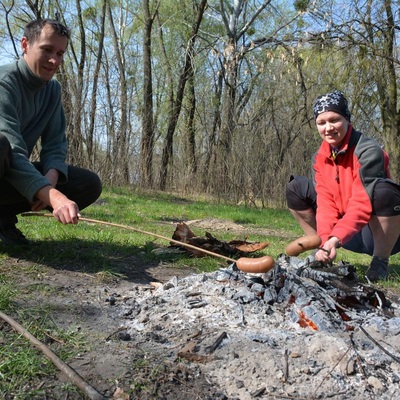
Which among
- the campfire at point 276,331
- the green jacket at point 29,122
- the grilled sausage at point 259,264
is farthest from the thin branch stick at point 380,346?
the green jacket at point 29,122

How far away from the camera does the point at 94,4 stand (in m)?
22.3

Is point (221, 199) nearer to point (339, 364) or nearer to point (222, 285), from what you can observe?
point (222, 285)

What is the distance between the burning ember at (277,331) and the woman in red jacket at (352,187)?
0.54 meters

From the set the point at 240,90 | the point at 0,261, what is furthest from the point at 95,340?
the point at 240,90

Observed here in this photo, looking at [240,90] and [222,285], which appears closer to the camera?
[222,285]

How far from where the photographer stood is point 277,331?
2.29 metres

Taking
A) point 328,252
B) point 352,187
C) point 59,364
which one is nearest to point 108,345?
point 59,364

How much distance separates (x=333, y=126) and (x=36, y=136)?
2.23 meters

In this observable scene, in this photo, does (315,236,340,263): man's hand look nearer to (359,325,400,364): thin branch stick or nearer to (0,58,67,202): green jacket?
(359,325,400,364): thin branch stick

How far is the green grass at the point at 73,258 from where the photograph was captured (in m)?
1.89

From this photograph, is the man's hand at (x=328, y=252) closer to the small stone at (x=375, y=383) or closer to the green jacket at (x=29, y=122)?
the small stone at (x=375, y=383)

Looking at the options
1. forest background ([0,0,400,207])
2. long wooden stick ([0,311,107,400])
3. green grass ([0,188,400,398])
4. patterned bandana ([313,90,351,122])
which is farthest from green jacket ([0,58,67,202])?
forest background ([0,0,400,207])

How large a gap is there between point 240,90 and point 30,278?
10.8 metres

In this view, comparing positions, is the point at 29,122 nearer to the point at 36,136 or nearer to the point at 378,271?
the point at 36,136
